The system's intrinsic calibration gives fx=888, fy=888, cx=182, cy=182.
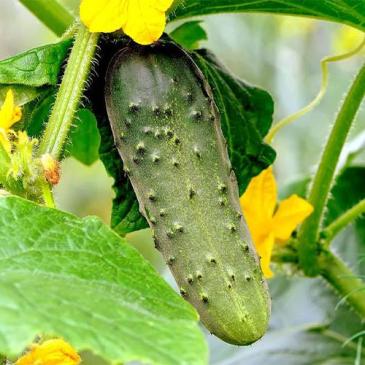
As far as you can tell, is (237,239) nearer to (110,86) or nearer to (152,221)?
(152,221)

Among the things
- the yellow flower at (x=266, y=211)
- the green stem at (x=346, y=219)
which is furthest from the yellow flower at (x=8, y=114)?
the green stem at (x=346, y=219)

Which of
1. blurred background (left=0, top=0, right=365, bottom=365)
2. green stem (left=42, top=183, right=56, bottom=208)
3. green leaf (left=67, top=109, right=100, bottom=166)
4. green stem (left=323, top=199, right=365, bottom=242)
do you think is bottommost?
blurred background (left=0, top=0, right=365, bottom=365)

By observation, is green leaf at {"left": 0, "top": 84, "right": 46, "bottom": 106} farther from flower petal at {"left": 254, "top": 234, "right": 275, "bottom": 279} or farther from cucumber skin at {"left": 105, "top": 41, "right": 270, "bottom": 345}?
flower petal at {"left": 254, "top": 234, "right": 275, "bottom": 279}

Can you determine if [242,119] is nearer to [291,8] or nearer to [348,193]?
[291,8]

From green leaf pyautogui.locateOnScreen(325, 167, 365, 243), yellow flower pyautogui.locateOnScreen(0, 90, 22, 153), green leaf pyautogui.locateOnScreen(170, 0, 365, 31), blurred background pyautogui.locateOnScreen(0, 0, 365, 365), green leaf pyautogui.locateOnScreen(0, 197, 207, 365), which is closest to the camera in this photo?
green leaf pyautogui.locateOnScreen(0, 197, 207, 365)

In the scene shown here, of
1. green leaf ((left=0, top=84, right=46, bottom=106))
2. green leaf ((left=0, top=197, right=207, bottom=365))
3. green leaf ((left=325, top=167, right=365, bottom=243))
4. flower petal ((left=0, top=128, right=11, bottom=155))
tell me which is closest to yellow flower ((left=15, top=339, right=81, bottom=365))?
green leaf ((left=0, top=197, right=207, bottom=365))

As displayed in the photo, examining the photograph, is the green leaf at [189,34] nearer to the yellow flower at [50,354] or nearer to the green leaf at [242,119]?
the green leaf at [242,119]

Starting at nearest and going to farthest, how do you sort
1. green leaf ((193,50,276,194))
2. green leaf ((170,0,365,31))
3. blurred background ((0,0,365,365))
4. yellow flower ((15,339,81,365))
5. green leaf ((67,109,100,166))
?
yellow flower ((15,339,81,365)) < green leaf ((170,0,365,31)) < green leaf ((193,50,276,194)) < green leaf ((67,109,100,166)) < blurred background ((0,0,365,365))
